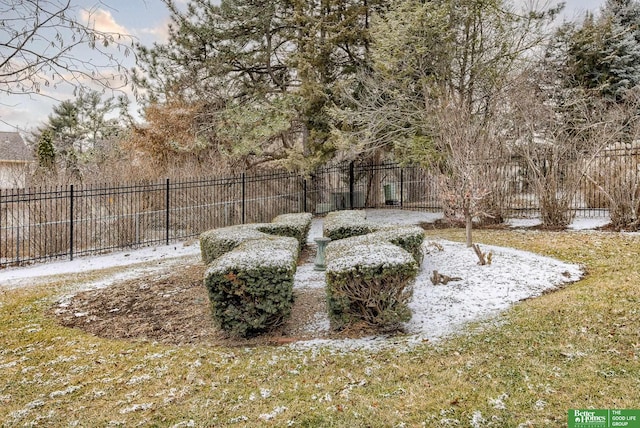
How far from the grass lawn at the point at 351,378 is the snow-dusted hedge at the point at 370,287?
0.51 meters

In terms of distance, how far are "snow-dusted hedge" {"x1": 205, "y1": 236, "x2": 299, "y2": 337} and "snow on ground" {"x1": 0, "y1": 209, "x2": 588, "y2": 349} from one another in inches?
22.5

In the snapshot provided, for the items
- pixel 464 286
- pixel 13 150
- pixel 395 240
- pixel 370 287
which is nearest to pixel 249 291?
pixel 370 287

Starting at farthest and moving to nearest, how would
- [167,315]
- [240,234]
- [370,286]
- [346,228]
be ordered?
[346,228] → [240,234] → [167,315] → [370,286]

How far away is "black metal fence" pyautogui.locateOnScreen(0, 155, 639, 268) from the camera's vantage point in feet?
32.0

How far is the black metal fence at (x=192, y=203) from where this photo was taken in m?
9.74

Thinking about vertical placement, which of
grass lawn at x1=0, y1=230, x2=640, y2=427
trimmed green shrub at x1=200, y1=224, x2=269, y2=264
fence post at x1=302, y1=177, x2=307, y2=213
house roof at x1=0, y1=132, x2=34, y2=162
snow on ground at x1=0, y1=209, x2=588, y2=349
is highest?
house roof at x1=0, y1=132, x2=34, y2=162

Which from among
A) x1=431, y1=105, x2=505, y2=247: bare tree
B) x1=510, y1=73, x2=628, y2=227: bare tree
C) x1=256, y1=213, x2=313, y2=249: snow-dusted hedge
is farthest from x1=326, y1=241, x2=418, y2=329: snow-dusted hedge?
x1=510, y1=73, x2=628, y2=227: bare tree

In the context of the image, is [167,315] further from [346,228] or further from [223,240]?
[346,228]

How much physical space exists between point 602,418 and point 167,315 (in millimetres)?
4625

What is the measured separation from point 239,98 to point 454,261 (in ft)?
35.2

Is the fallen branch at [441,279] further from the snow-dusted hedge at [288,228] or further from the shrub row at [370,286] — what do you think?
the snow-dusted hedge at [288,228]

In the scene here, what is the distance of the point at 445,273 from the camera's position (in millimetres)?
6195

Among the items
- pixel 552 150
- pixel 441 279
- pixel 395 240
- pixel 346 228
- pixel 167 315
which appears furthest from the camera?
pixel 552 150

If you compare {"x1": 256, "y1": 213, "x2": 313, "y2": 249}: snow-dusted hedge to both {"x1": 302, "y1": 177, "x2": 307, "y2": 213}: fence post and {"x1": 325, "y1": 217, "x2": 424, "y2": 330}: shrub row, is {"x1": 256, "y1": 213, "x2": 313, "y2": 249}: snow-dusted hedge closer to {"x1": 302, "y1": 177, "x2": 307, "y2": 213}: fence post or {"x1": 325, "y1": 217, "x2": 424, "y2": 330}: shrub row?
{"x1": 325, "y1": 217, "x2": 424, "y2": 330}: shrub row
